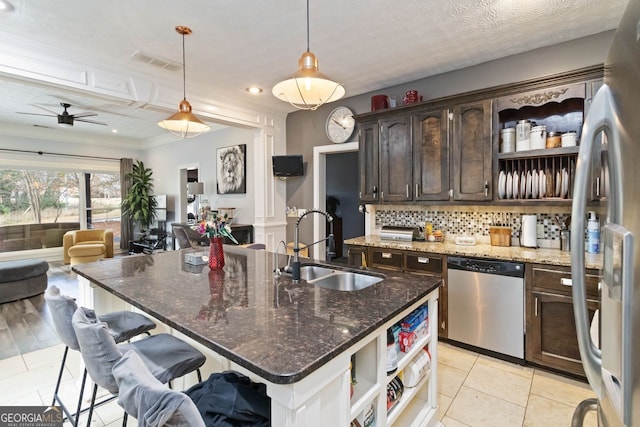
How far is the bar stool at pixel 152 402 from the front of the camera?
807 mm

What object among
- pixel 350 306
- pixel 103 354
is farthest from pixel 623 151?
pixel 103 354

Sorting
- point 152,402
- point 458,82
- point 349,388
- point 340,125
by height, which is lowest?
point 349,388

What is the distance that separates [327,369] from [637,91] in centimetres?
103

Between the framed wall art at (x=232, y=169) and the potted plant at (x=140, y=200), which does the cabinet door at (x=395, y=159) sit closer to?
the framed wall art at (x=232, y=169)

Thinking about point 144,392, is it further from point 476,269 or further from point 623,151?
point 476,269

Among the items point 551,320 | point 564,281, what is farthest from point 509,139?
point 551,320

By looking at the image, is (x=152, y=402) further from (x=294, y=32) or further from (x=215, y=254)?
(x=294, y=32)

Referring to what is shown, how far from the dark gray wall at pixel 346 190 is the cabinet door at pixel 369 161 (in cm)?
300

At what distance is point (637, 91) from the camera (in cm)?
57

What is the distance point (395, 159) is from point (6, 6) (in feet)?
11.4

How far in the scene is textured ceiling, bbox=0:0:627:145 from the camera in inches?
93.0

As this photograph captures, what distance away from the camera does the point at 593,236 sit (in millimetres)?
2346

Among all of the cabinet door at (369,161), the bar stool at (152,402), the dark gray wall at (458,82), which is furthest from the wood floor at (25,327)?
the cabinet door at (369,161)

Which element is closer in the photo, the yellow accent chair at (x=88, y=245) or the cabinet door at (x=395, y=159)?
the cabinet door at (x=395, y=159)
